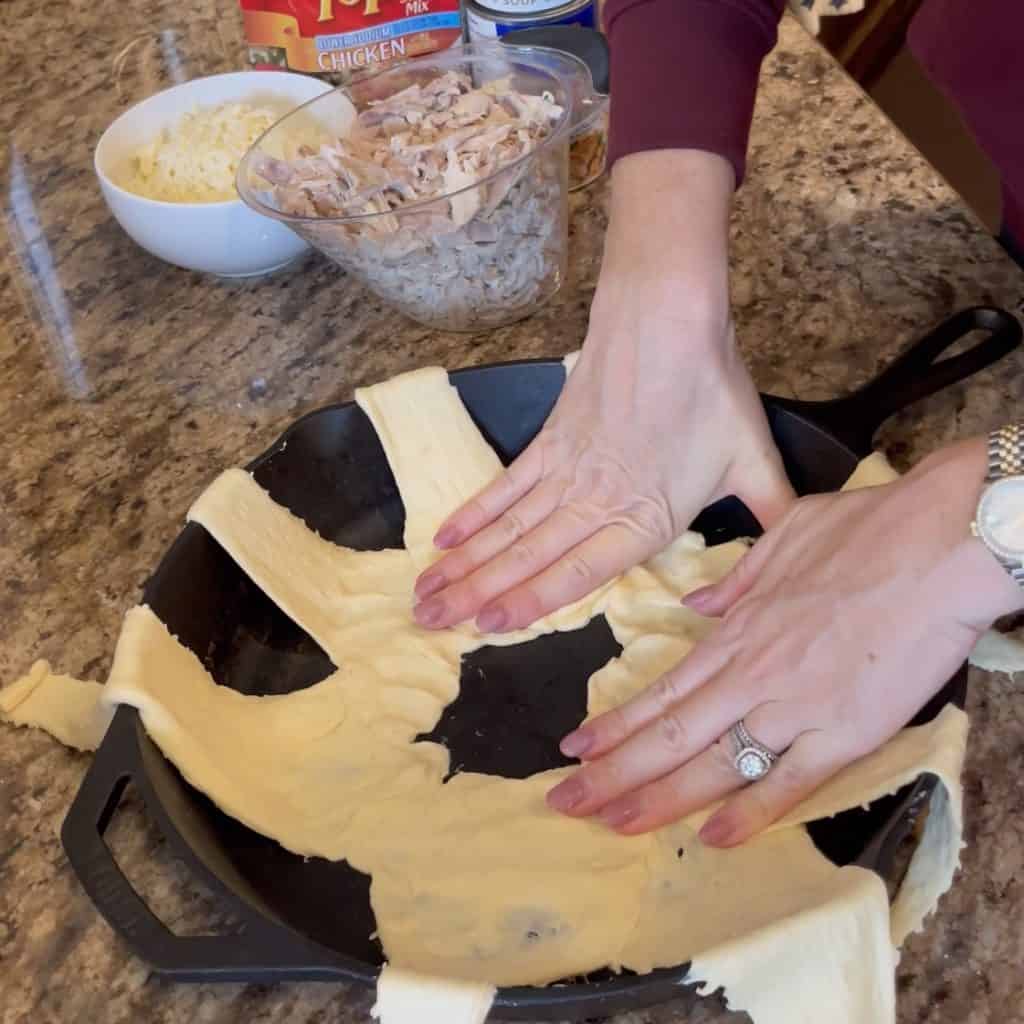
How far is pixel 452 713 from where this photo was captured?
2.22 ft

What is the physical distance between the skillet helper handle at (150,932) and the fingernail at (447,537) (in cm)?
25

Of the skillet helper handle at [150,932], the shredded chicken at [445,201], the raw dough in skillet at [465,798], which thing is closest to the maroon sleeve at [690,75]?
the shredded chicken at [445,201]

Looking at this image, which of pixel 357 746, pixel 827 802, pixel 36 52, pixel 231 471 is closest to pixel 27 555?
pixel 231 471

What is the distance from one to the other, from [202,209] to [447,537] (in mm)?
331

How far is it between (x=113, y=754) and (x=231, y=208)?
46 centimetres

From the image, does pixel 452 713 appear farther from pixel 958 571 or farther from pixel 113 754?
pixel 958 571

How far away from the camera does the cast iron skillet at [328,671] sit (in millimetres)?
478

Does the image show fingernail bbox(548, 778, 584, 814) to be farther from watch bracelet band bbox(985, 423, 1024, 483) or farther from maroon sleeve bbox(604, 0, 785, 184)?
maroon sleeve bbox(604, 0, 785, 184)

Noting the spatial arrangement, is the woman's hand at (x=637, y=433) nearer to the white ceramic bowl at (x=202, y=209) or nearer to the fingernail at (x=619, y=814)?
the fingernail at (x=619, y=814)

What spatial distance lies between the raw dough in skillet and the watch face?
0.26ft

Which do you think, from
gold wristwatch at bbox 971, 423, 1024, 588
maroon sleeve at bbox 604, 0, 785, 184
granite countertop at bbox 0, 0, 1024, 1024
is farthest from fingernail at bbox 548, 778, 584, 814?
maroon sleeve at bbox 604, 0, 785, 184

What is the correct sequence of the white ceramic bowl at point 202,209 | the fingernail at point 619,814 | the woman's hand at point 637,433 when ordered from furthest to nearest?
1. the white ceramic bowl at point 202,209
2. the woman's hand at point 637,433
3. the fingernail at point 619,814

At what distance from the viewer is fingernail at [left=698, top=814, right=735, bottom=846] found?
21.7 inches

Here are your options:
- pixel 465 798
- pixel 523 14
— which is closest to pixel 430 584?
pixel 465 798
